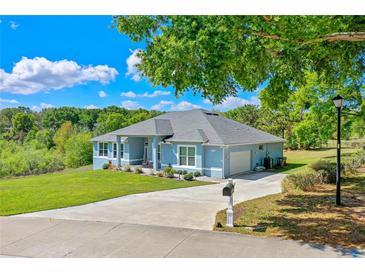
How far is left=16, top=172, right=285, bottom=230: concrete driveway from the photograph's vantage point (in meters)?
8.96

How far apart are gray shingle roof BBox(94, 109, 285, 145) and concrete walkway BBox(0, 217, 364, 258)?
12.5 m

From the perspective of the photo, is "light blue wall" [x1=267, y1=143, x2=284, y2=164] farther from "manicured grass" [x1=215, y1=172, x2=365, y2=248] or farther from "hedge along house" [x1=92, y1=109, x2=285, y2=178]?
"manicured grass" [x1=215, y1=172, x2=365, y2=248]

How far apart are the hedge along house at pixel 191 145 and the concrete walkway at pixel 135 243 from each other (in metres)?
12.4

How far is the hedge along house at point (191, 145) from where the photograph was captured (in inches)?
791

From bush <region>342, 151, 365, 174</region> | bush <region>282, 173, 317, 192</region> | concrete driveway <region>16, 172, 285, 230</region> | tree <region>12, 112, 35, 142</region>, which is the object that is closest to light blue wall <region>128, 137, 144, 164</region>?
concrete driveway <region>16, 172, 285, 230</region>

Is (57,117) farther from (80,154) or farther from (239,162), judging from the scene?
(239,162)

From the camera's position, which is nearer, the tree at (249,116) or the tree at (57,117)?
the tree at (249,116)

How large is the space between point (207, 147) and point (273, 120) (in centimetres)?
2873

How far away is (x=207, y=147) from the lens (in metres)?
20.2

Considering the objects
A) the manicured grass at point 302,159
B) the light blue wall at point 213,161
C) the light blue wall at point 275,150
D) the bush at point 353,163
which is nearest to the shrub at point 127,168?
the light blue wall at point 213,161

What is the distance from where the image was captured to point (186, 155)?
2117 cm

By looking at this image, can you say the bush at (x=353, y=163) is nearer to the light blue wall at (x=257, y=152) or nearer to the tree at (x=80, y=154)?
the light blue wall at (x=257, y=152)
